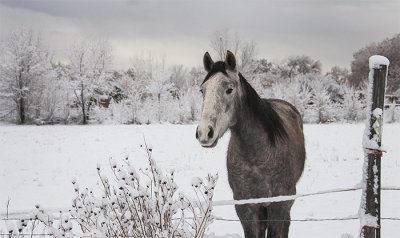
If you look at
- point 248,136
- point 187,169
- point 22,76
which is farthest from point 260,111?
point 22,76

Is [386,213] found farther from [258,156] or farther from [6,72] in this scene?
[6,72]

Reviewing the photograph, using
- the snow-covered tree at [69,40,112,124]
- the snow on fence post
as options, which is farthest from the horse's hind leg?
the snow-covered tree at [69,40,112,124]

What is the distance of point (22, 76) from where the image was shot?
2853 centimetres

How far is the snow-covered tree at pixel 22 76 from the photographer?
28.2 m

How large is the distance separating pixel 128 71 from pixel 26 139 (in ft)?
77.5

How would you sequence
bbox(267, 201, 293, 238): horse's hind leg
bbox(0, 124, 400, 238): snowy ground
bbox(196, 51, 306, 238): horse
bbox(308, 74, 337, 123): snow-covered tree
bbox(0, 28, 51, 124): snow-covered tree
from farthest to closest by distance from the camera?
bbox(0, 28, 51, 124): snow-covered tree < bbox(308, 74, 337, 123): snow-covered tree < bbox(0, 124, 400, 238): snowy ground < bbox(267, 201, 293, 238): horse's hind leg < bbox(196, 51, 306, 238): horse

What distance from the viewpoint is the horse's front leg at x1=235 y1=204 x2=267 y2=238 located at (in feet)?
9.84

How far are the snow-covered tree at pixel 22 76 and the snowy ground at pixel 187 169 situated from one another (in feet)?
42.7

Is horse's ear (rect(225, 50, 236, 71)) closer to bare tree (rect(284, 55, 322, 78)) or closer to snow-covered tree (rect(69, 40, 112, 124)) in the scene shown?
snow-covered tree (rect(69, 40, 112, 124))

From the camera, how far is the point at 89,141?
16.1 meters

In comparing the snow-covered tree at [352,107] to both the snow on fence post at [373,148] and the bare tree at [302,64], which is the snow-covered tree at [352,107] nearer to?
the bare tree at [302,64]

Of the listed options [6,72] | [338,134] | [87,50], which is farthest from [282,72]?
[6,72]

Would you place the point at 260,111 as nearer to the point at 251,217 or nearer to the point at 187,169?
the point at 251,217

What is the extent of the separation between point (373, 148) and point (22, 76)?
32.5m
